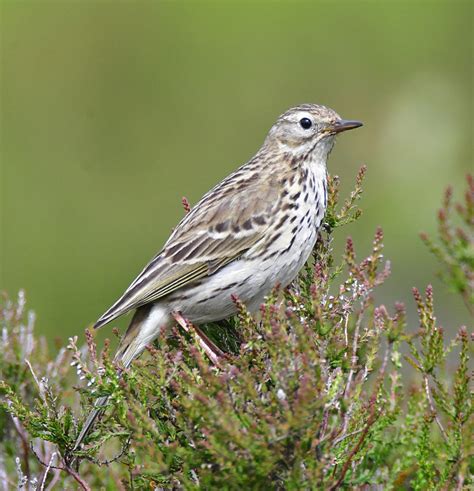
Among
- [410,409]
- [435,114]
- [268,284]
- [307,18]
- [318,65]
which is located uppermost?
[307,18]

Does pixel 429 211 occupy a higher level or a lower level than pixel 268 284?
higher

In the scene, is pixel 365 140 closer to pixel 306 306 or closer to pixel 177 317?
pixel 177 317

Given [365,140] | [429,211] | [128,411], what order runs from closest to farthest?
[128,411]
[429,211]
[365,140]

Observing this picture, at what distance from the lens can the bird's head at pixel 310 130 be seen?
601cm

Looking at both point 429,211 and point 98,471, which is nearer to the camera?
point 98,471

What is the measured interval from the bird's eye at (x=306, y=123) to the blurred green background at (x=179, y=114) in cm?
491

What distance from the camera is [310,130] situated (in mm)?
6043

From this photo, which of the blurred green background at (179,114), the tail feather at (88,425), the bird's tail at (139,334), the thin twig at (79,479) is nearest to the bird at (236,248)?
the bird's tail at (139,334)

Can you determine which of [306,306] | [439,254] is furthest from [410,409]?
[439,254]

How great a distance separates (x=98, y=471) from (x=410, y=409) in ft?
5.81

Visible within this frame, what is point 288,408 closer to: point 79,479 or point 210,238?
point 79,479

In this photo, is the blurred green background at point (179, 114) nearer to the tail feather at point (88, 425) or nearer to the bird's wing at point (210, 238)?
the bird's wing at point (210, 238)

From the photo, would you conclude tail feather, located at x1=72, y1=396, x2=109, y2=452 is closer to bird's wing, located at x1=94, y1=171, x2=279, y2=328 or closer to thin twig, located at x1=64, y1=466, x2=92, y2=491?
thin twig, located at x1=64, y1=466, x2=92, y2=491

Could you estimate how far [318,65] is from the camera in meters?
14.4
